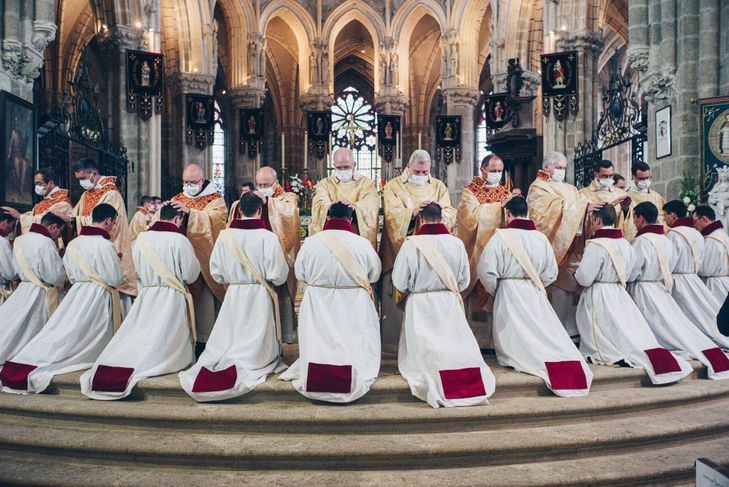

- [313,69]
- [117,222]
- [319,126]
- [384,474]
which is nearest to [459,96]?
[319,126]

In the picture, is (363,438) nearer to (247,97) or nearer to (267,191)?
(267,191)

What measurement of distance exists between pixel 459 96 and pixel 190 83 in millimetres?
9453

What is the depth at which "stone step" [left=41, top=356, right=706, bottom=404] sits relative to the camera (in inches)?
211

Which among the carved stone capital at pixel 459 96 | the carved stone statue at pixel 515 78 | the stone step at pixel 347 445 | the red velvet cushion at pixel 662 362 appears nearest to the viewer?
the stone step at pixel 347 445

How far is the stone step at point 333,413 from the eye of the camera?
4867 millimetres

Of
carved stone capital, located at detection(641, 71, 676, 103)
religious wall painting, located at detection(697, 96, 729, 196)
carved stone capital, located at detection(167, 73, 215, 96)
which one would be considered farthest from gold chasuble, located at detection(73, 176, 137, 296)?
carved stone capital, located at detection(167, 73, 215, 96)

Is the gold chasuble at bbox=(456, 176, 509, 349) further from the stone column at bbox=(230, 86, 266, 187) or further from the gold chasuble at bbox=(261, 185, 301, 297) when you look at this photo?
the stone column at bbox=(230, 86, 266, 187)

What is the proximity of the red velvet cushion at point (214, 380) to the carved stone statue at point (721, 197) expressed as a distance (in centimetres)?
663

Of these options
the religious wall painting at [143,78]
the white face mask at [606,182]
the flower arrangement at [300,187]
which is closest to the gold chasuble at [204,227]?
the white face mask at [606,182]

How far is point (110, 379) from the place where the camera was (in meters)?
5.38

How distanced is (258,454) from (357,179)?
363cm

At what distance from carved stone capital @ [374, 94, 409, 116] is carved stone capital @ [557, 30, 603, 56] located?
1064cm

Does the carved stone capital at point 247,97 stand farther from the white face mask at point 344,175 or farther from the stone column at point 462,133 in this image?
the white face mask at point 344,175

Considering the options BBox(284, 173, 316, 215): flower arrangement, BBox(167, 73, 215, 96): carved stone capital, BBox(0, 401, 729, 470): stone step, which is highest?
BBox(167, 73, 215, 96): carved stone capital
